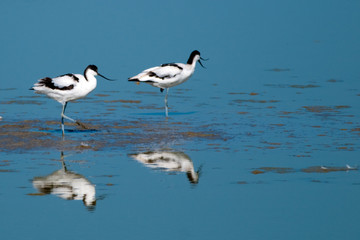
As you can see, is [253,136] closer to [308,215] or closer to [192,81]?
[308,215]

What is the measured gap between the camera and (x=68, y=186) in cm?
895

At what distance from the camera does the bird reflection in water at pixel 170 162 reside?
9.79 metres

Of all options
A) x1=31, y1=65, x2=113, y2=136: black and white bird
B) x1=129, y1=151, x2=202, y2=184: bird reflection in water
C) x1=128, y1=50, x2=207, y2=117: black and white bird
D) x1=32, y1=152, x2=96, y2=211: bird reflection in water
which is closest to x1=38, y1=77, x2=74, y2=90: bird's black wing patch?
x1=31, y1=65, x2=113, y2=136: black and white bird

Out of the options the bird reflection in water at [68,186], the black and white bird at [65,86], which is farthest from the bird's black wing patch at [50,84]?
the bird reflection in water at [68,186]

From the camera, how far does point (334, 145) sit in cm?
1168

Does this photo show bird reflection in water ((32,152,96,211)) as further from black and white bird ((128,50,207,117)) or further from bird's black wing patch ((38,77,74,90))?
black and white bird ((128,50,207,117))

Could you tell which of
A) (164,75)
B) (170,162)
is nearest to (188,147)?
(170,162)

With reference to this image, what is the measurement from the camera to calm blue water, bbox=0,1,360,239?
766 centimetres

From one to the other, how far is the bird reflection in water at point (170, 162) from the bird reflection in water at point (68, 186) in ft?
3.92

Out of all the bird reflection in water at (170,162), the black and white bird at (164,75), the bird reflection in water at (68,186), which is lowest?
the bird reflection in water at (68,186)

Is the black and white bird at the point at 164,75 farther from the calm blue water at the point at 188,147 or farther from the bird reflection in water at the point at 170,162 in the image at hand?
the bird reflection in water at the point at 170,162

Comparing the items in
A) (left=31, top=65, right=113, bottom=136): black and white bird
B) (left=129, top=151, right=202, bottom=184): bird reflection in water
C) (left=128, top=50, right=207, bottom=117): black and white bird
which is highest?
(left=128, top=50, right=207, bottom=117): black and white bird

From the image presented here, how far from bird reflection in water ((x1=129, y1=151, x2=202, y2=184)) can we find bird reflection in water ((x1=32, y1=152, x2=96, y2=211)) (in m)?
1.20

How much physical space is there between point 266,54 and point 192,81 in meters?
4.99
